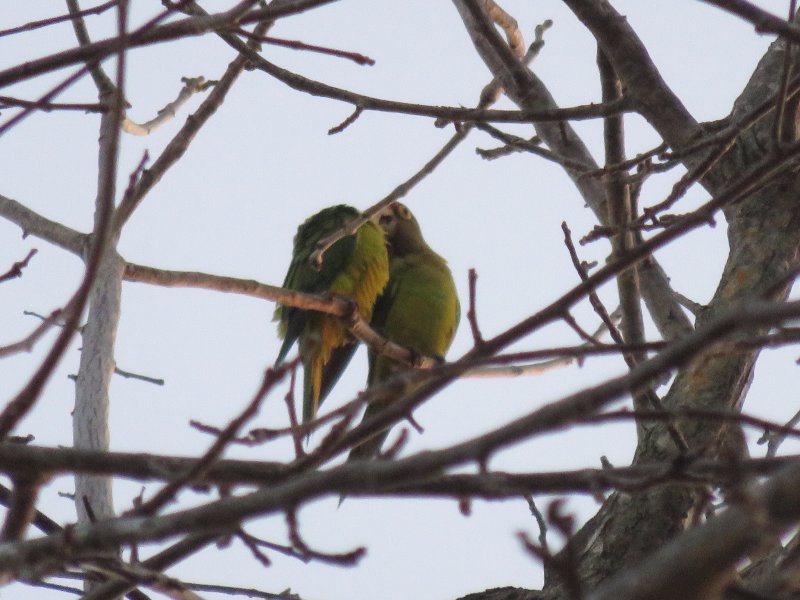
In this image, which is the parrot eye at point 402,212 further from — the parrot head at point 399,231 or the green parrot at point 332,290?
the green parrot at point 332,290

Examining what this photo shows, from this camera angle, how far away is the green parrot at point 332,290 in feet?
22.5

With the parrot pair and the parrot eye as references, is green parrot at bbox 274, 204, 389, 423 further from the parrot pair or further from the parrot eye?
the parrot eye

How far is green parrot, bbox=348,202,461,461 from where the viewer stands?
23.9ft

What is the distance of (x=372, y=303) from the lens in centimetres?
739

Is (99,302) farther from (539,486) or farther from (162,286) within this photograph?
(539,486)

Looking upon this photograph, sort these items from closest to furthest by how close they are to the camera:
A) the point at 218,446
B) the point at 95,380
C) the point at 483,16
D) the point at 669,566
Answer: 1. the point at 669,566
2. the point at 218,446
3. the point at 95,380
4. the point at 483,16

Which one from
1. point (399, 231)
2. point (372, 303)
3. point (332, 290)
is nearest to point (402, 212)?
point (399, 231)

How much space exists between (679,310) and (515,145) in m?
0.96

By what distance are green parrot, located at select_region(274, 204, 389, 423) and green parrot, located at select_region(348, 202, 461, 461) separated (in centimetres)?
15

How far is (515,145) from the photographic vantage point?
4273mm

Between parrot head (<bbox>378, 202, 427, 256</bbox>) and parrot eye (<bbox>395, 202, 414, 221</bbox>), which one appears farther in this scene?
parrot eye (<bbox>395, 202, 414, 221</bbox>)

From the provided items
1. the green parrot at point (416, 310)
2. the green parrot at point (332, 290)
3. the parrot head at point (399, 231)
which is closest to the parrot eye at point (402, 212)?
the parrot head at point (399, 231)

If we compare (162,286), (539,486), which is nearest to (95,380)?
(162,286)

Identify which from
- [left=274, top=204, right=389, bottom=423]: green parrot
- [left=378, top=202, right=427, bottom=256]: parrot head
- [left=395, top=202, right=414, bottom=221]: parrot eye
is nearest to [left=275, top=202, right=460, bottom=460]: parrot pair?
[left=274, top=204, right=389, bottom=423]: green parrot
